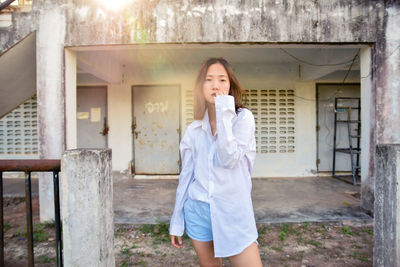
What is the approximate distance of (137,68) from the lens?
19.2 feet

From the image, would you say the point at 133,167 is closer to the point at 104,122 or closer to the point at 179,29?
the point at 104,122

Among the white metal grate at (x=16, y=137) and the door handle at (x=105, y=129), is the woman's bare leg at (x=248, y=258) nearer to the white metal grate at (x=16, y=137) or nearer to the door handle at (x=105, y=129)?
the door handle at (x=105, y=129)

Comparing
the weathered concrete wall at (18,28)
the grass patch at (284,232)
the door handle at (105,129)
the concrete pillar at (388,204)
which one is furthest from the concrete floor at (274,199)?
the weathered concrete wall at (18,28)

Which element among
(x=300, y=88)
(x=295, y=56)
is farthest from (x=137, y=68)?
(x=300, y=88)

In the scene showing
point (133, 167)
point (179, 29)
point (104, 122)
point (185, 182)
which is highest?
point (179, 29)

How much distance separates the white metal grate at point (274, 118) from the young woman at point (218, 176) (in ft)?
15.6

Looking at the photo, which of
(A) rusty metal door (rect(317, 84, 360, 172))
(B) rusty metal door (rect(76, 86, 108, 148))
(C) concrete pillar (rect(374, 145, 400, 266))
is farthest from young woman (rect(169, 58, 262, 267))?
(A) rusty metal door (rect(317, 84, 360, 172))

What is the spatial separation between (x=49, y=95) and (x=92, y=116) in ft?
9.09

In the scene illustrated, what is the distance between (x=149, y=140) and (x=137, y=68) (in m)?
1.79

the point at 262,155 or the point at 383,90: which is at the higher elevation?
the point at 383,90

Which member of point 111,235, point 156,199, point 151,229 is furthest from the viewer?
point 156,199

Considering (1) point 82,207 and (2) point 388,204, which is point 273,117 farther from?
(1) point 82,207

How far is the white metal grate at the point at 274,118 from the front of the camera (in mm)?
5992

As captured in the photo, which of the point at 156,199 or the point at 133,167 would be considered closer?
the point at 156,199
